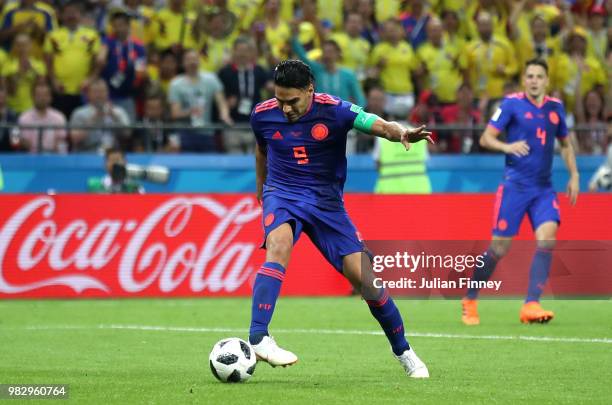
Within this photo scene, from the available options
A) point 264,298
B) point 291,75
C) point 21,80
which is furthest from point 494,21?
point 264,298

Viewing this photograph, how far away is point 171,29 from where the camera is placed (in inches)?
785

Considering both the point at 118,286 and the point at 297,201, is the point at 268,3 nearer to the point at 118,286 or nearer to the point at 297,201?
the point at 118,286

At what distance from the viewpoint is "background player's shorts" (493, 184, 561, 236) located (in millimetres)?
13305

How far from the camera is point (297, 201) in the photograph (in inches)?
343

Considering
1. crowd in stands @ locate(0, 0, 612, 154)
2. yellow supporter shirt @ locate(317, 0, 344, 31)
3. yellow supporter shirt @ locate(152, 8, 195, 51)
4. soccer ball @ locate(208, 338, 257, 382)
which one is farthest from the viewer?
yellow supporter shirt @ locate(317, 0, 344, 31)

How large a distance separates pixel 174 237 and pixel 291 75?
27.4 ft

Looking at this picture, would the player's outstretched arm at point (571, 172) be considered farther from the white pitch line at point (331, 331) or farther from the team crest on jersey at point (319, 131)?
the team crest on jersey at point (319, 131)

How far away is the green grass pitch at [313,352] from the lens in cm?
793

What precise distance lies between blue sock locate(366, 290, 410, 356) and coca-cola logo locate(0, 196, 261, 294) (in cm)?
791

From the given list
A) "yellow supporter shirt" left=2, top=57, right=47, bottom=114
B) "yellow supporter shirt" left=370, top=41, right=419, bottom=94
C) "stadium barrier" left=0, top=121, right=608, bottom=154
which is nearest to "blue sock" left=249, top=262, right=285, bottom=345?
"stadium barrier" left=0, top=121, right=608, bottom=154

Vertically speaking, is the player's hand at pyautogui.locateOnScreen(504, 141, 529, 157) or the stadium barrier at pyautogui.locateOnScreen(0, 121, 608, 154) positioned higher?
the player's hand at pyautogui.locateOnScreen(504, 141, 529, 157)

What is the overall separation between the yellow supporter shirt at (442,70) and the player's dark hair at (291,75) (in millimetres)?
12004

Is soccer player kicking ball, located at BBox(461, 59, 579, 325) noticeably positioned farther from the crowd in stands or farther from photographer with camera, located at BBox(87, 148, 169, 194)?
photographer with camera, located at BBox(87, 148, 169, 194)

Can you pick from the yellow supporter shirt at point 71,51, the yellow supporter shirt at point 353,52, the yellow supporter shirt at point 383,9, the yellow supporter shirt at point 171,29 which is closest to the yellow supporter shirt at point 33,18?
the yellow supporter shirt at point 71,51
